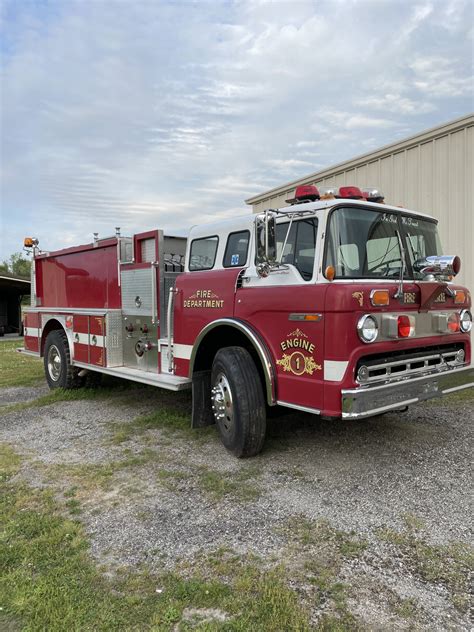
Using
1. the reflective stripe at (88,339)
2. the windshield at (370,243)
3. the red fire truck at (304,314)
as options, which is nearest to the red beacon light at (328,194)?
the red fire truck at (304,314)

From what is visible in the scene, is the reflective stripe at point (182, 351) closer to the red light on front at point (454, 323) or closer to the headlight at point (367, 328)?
the headlight at point (367, 328)

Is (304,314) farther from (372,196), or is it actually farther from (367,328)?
(372,196)

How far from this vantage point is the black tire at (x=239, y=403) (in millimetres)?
4258

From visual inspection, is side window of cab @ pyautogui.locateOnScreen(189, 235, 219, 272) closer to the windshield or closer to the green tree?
the windshield

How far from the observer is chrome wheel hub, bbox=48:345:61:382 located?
761 centimetres

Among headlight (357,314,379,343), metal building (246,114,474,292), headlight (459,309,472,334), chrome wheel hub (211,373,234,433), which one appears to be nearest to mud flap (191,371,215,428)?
chrome wheel hub (211,373,234,433)

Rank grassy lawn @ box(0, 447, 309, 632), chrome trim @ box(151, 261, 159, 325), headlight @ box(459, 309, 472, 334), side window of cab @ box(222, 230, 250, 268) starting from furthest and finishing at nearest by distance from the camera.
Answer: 1. chrome trim @ box(151, 261, 159, 325)
2. side window of cab @ box(222, 230, 250, 268)
3. headlight @ box(459, 309, 472, 334)
4. grassy lawn @ box(0, 447, 309, 632)

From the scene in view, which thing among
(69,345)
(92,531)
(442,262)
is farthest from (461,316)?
(69,345)

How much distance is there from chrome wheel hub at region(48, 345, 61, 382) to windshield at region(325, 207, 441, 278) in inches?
209

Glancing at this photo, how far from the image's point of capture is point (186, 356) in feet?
17.0

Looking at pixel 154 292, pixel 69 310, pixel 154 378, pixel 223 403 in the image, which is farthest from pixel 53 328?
pixel 223 403

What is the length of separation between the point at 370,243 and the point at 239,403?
176cm

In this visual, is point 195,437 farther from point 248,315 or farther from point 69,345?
point 69,345

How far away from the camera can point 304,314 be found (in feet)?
12.4
